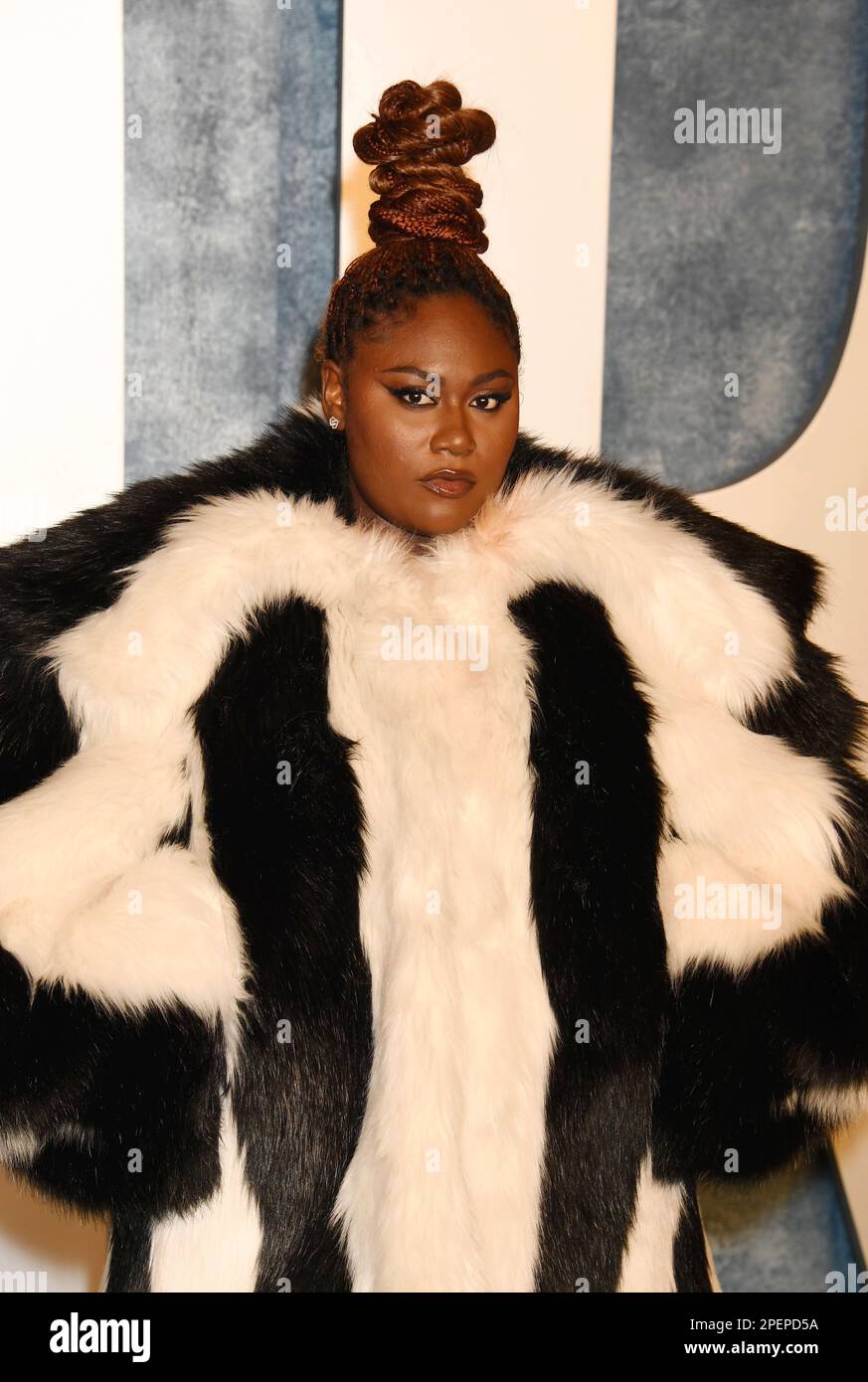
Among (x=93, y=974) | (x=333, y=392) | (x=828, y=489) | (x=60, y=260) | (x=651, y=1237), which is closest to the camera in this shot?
(x=93, y=974)

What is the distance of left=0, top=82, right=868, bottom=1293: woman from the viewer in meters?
1.40

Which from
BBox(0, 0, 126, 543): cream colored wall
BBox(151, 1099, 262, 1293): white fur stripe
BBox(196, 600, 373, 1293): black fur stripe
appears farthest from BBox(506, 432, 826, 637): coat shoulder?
BBox(151, 1099, 262, 1293): white fur stripe

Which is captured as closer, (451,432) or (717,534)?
(451,432)

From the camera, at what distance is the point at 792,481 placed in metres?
2.21

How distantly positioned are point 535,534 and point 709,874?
444 mm

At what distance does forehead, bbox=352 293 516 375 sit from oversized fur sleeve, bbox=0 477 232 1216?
517mm

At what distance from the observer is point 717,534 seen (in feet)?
5.55

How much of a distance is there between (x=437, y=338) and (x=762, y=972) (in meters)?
0.80

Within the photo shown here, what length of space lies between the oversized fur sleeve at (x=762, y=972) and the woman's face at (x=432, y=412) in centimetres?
42

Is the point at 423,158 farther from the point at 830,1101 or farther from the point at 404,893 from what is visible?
the point at 830,1101

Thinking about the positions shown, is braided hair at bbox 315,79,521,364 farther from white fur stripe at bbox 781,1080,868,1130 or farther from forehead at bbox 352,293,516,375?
white fur stripe at bbox 781,1080,868,1130

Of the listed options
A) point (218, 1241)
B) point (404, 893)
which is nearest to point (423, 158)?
point (404, 893)
